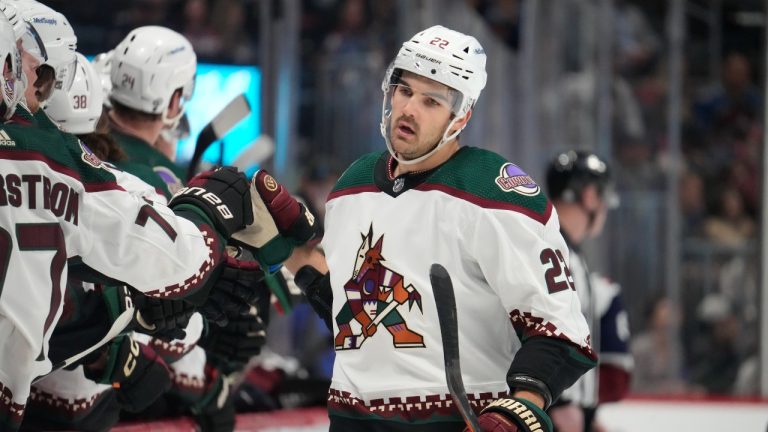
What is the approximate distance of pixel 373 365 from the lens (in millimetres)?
2543

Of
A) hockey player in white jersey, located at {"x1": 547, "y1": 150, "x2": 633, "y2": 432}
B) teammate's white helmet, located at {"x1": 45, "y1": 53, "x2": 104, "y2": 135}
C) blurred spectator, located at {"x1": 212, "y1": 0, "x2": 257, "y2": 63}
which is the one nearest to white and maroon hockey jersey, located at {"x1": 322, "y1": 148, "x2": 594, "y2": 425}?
teammate's white helmet, located at {"x1": 45, "y1": 53, "x2": 104, "y2": 135}

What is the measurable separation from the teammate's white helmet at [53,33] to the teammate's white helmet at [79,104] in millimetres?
182

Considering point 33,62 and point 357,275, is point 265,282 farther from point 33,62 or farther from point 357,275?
point 33,62

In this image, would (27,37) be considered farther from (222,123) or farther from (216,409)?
(216,409)

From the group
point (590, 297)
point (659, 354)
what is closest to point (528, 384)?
point (590, 297)

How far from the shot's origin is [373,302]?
2559 mm

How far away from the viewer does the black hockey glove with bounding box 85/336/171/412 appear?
3.10 meters

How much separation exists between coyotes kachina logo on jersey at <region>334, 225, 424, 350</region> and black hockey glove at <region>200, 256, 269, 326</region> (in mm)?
211

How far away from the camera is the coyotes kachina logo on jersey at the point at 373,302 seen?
252 centimetres

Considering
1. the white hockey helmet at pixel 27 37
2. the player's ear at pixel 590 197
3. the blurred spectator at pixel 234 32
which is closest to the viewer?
the white hockey helmet at pixel 27 37

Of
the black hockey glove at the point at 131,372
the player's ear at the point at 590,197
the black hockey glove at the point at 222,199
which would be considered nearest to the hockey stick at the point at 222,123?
the black hockey glove at the point at 131,372

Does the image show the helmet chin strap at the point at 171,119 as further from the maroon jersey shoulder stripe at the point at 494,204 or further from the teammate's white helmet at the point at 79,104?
the maroon jersey shoulder stripe at the point at 494,204

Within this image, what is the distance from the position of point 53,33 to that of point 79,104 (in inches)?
12.8

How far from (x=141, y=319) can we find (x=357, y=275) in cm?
55
